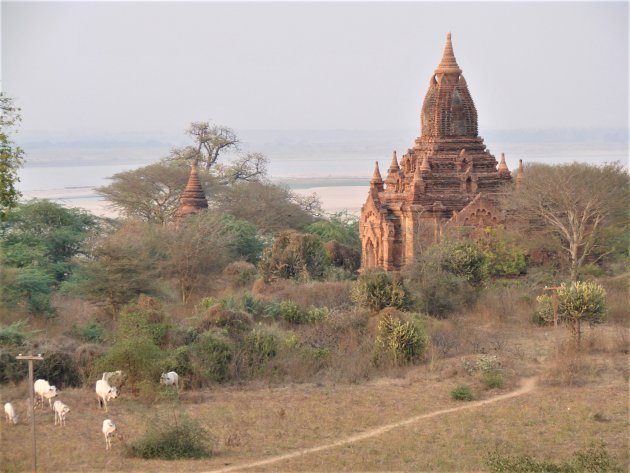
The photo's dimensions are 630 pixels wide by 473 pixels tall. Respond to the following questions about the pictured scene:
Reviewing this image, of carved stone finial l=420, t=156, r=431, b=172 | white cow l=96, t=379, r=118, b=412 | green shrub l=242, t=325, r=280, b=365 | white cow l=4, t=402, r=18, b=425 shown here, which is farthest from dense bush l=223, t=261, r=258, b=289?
white cow l=4, t=402, r=18, b=425

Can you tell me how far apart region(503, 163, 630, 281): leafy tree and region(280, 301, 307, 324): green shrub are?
878 centimetres

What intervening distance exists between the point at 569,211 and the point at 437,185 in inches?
149

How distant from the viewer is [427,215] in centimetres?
2977

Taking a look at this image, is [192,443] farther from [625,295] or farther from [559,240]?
[559,240]

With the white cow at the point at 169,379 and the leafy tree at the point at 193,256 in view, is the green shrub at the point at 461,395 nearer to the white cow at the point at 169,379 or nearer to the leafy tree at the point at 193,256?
the white cow at the point at 169,379

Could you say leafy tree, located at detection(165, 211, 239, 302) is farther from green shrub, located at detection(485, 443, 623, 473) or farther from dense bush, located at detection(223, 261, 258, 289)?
green shrub, located at detection(485, 443, 623, 473)

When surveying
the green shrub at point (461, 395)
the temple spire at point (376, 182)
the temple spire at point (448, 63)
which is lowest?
the green shrub at point (461, 395)

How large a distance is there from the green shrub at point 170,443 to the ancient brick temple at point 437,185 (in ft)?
49.7

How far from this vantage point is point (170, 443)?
14.5 meters

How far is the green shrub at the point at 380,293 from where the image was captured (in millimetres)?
23231

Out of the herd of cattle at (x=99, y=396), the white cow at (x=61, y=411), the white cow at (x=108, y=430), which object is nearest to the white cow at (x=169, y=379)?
the herd of cattle at (x=99, y=396)

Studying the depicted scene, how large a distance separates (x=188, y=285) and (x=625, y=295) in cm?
1147

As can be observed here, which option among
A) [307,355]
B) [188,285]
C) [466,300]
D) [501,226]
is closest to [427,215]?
[501,226]

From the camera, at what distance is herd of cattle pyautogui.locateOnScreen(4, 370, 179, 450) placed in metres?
14.9
